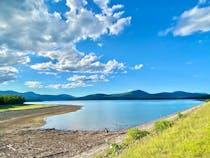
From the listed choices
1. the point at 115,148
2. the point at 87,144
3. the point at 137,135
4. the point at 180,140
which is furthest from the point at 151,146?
the point at 87,144

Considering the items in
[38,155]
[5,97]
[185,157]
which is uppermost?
[5,97]

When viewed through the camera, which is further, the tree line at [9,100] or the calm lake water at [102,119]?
the tree line at [9,100]

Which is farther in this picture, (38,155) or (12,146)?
(12,146)

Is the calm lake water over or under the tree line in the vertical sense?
under

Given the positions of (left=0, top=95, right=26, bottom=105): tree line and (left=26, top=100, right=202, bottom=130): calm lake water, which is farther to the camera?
(left=0, top=95, right=26, bottom=105): tree line

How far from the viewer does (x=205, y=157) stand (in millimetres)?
8891

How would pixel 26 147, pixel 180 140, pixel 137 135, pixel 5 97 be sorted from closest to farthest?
pixel 180 140
pixel 137 135
pixel 26 147
pixel 5 97

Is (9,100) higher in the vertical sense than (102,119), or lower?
higher

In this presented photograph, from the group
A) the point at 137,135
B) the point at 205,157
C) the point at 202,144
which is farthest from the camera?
the point at 137,135

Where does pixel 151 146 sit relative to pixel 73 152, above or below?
above

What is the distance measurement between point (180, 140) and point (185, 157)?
9.27 feet

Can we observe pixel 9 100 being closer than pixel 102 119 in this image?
No

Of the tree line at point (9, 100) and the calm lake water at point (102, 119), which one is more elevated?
the tree line at point (9, 100)

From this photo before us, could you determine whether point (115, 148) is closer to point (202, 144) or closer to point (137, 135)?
point (137, 135)
